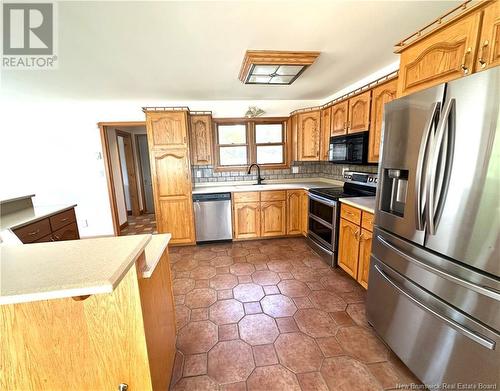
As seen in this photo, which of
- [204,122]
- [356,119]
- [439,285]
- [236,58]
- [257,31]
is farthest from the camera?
[204,122]

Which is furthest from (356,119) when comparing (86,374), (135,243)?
(86,374)

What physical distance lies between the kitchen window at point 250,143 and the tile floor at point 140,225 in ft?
6.95

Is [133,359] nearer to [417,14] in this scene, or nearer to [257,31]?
[257,31]

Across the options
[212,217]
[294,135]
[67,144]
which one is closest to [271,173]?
[294,135]

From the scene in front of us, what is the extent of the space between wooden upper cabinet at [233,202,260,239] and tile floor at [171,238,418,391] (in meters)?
0.71

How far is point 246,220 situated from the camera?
3.47 meters

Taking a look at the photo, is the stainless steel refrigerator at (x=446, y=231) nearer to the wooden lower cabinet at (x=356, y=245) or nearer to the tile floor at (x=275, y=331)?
the tile floor at (x=275, y=331)

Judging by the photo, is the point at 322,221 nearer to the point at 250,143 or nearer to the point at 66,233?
the point at 250,143

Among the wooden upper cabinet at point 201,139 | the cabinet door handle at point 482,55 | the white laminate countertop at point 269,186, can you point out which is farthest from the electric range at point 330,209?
the wooden upper cabinet at point 201,139

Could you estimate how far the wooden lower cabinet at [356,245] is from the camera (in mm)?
2023

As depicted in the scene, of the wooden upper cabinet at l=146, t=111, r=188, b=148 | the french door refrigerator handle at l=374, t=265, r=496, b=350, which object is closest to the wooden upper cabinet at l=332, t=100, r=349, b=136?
the french door refrigerator handle at l=374, t=265, r=496, b=350

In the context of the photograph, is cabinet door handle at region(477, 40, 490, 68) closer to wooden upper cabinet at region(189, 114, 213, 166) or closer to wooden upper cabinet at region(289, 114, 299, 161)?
wooden upper cabinet at region(289, 114, 299, 161)

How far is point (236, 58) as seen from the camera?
210cm

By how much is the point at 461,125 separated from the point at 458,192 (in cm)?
32
